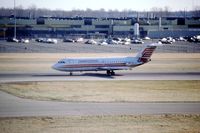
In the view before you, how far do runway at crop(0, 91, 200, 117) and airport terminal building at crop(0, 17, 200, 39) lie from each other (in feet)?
465

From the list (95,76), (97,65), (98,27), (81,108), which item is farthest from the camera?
(98,27)

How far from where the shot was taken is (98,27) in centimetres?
19250

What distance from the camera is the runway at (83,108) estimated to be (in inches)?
1355

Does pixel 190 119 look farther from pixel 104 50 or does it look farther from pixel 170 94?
pixel 104 50

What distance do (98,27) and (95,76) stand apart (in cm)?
13159

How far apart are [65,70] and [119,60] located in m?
8.78

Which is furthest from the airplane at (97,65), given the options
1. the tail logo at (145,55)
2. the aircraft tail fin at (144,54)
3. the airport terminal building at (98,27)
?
the airport terminal building at (98,27)

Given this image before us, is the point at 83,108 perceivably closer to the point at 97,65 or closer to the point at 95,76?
the point at 95,76

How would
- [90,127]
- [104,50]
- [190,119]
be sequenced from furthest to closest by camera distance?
[104,50] < [190,119] < [90,127]

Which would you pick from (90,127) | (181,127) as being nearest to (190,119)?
(181,127)

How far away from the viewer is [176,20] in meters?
192

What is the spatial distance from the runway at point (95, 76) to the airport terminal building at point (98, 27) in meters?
115

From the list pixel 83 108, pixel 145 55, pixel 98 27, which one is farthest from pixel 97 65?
pixel 98 27

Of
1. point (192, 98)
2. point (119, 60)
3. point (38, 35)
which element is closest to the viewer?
point (192, 98)
